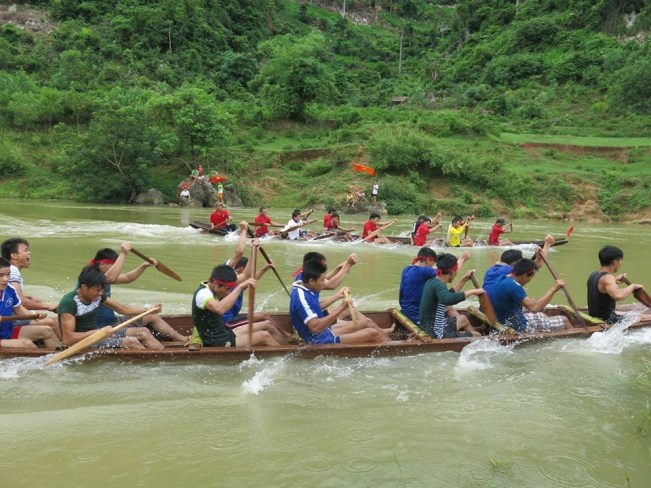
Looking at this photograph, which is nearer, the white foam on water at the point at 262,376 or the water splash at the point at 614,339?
the white foam on water at the point at 262,376

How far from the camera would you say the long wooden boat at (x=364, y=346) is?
206 inches

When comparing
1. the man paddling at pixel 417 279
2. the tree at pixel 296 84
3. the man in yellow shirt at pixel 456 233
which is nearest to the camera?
the man paddling at pixel 417 279

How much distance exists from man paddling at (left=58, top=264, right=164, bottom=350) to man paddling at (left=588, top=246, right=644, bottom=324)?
4884 millimetres

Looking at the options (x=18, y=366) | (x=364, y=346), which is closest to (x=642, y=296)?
(x=364, y=346)

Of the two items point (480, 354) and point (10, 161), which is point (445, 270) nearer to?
point (480, 354)

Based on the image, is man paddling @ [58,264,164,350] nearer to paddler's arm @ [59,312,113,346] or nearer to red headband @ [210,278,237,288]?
paddler's arm @ [59,312,113,346]

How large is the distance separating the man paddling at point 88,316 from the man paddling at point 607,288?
4.88m

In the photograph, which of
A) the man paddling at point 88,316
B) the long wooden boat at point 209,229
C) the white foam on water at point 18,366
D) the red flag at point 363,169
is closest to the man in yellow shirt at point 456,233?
the long wooden boat at point 209,229

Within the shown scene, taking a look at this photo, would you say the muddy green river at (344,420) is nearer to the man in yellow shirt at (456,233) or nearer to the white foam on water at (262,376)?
the white foam on water at (262,376)

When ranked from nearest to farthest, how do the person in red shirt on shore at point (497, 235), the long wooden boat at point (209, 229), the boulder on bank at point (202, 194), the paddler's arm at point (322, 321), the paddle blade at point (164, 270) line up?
1. the paddler's arm at point (322, 321)
2. the paddle blade at point (164, 270)
3. the person in red shirt on shore at point (497, 235)
4. the long wooden boat at point (209, 229)
5. the boulder on bank at point (202, 194)

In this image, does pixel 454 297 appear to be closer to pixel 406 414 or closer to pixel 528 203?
pixel 406 414

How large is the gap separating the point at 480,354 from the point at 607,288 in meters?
1.77

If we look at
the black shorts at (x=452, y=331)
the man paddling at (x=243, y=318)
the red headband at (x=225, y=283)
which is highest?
the red headband at (x=225, y=283)

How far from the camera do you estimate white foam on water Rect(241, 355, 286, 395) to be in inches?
199
